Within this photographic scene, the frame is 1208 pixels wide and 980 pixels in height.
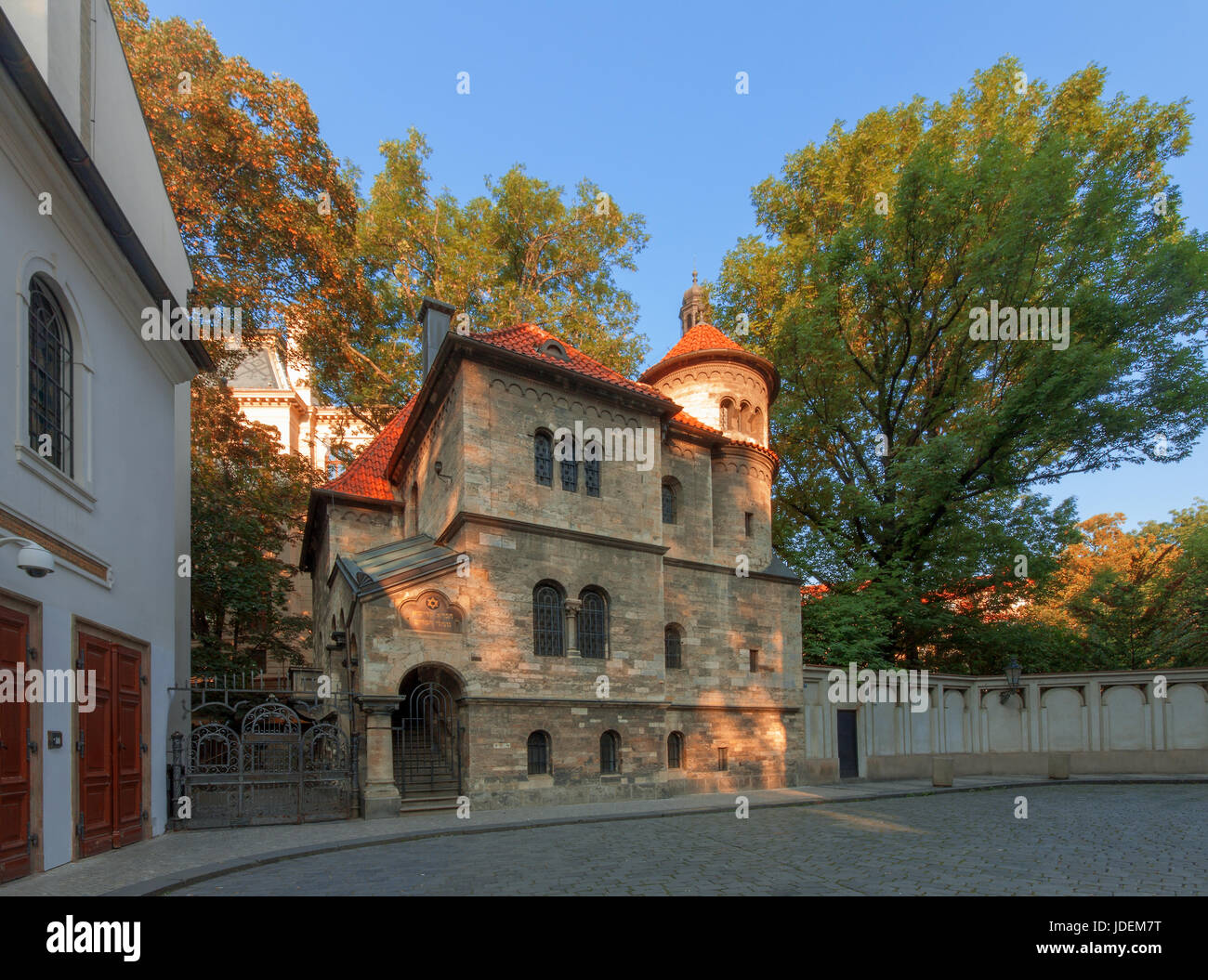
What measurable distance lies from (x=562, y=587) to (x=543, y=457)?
303 cm

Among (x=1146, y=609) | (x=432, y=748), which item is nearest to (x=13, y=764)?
(x=432, y=748)

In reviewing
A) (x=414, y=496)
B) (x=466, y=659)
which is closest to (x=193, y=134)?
(x=414, y=496)

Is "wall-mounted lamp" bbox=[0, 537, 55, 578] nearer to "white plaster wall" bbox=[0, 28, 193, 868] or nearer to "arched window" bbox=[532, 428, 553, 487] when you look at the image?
"white plaster wall" bbox=[0, 28, 193, 868]

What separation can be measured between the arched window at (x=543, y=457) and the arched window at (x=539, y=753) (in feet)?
18.1

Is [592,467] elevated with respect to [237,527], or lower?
elevated

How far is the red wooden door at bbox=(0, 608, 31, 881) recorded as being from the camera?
23.2 feet

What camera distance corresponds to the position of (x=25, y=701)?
759 centimetres

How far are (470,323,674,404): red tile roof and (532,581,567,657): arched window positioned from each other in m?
5.12

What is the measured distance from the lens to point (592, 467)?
59.8ft

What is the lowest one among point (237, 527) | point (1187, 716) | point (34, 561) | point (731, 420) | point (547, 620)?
point (1187, 716)

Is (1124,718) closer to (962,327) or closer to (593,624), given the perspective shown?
(962,327)

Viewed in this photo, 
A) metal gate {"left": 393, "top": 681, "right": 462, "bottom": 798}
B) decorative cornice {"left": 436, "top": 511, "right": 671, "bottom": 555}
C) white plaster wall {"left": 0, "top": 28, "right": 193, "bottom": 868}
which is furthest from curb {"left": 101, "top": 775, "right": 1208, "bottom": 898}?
decorative cornice {"left": 436, "top": 511, "right": 671, "bottom": 555}

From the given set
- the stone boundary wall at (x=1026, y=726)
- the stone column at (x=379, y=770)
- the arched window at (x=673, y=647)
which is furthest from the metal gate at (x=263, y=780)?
the stone boundary wall at (x=1026, y=726)

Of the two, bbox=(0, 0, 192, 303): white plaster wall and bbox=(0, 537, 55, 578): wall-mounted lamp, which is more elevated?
bbox=(0, 0, 192, 303): white plaster wall
